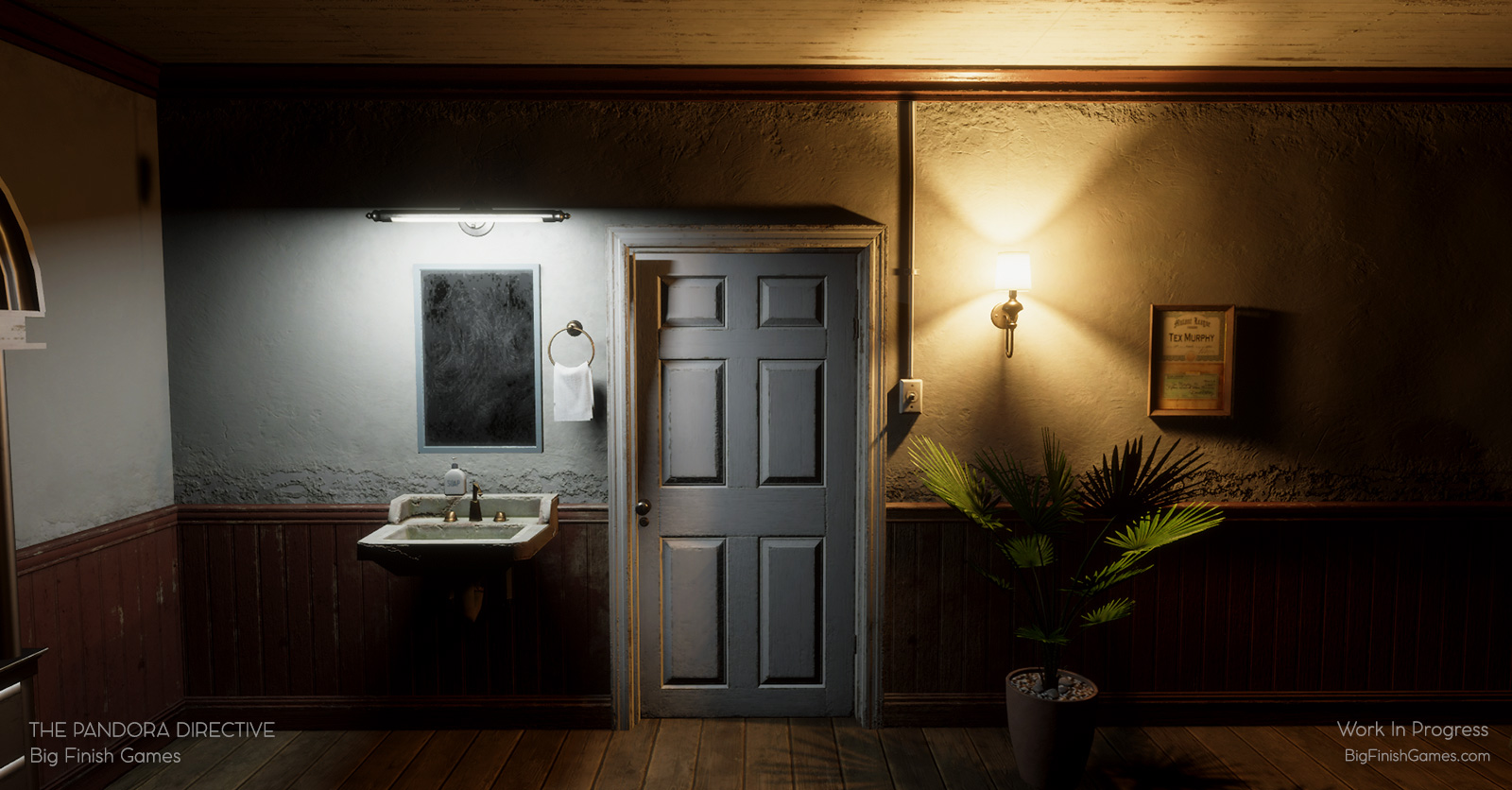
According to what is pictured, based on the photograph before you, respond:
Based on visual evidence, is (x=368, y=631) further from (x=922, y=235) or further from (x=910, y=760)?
(x=922, y=235)

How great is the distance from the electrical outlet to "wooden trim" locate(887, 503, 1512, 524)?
1.32 ft

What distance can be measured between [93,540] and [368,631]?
39.0 inches

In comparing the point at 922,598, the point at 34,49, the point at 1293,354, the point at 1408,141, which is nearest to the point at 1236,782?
the point at 922,598

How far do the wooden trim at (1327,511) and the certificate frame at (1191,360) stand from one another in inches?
17.1

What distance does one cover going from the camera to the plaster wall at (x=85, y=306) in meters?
2.53

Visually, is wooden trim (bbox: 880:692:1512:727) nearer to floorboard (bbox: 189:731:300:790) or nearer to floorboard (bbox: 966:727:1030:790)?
floorboard (bbox: 966:727:1030:790)

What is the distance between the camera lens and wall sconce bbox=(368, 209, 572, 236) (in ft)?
→ 9.56

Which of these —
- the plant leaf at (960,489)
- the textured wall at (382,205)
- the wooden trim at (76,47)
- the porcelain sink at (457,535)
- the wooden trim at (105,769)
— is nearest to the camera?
the wooden trim at (76,47)

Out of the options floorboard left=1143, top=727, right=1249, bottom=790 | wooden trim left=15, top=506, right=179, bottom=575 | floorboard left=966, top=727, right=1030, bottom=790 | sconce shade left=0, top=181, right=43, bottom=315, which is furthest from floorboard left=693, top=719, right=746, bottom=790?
sconce shade left=0, top=181, right=43, bottom=315

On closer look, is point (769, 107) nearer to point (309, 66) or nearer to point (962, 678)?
point (309, 66)

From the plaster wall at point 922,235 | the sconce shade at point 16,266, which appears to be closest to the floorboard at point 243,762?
the plaster wall at point 922,235

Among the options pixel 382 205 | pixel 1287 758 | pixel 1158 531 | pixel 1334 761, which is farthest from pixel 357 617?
pixel 1334 761

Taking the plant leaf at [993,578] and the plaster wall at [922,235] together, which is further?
the plaster wall at [922,235]

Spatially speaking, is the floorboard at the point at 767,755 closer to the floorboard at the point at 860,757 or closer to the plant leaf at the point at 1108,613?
the floorboard at the point at 860,757
